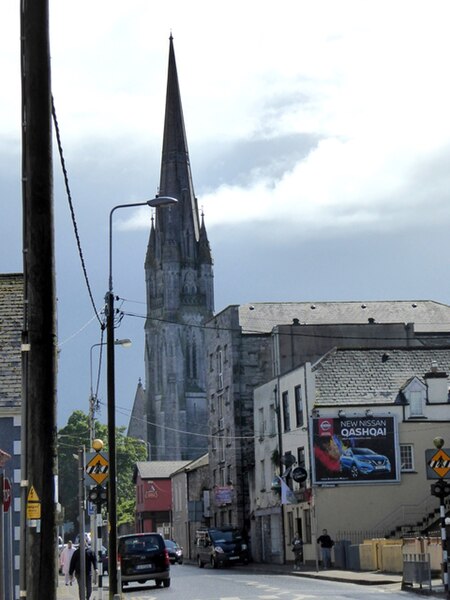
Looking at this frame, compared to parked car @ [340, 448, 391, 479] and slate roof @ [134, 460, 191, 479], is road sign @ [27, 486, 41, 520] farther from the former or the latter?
slate roof @ [134, 460, 191, 479]

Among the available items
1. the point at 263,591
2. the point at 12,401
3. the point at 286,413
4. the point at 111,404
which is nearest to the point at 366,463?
the point at 286,413

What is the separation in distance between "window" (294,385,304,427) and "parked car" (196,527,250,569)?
6293 mm

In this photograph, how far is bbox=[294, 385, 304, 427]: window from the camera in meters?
56.5

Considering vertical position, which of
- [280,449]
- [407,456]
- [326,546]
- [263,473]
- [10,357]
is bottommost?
[326,546]

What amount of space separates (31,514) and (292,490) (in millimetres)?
46295

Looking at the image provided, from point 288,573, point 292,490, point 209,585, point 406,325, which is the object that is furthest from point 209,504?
point 209,585

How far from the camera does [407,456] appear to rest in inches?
2120

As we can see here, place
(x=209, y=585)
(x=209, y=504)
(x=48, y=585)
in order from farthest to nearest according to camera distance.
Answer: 1. (x=209, y=504)
2. (x=209, y=585)
3. (x=48, y=585)

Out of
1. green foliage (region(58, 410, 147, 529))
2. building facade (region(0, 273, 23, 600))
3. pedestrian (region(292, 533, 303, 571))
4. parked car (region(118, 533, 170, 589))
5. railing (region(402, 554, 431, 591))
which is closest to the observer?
building facade (region(0, 273, 23, 600))

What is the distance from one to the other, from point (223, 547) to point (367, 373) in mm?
10692

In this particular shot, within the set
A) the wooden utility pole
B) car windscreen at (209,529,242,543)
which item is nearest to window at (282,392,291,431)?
car windscreen at (209,529,242,543)

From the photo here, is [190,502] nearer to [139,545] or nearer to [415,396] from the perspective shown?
[415,396]

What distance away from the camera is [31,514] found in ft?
36.1

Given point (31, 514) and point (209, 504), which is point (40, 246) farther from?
point (209, 504)
